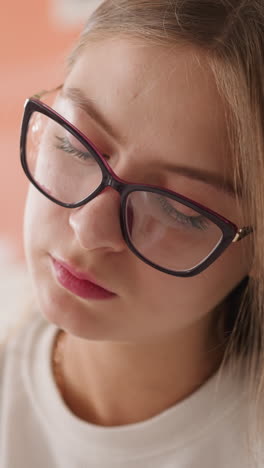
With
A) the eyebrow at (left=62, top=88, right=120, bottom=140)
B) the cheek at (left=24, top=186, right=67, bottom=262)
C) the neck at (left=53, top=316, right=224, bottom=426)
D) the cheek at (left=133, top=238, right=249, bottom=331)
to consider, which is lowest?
the neck at (left=53, top=316, right=224, bottom=426)

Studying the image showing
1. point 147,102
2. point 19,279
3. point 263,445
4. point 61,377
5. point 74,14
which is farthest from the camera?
point 74,14

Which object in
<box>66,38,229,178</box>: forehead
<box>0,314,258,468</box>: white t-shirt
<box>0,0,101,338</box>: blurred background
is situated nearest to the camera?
<box>66,38,229,178</box>: forehead

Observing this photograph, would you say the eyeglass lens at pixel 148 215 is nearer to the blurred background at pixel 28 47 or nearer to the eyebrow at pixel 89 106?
the eyebrow at pixel 89 106

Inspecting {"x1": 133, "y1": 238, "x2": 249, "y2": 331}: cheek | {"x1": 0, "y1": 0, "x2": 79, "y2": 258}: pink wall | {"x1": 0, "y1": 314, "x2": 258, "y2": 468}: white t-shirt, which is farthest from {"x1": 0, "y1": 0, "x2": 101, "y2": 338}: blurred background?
{"x1": 133, "y1": 238, "x2": 249, "y2": 331}: cheek

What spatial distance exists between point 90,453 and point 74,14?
1718 mm

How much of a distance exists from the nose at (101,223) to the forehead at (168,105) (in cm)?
6

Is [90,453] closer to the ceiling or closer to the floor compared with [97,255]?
closer to the floor

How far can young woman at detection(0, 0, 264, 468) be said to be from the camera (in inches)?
27.0

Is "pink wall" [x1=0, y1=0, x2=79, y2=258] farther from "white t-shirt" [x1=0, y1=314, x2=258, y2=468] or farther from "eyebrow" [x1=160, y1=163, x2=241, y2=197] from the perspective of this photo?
"eyebrow" [x1=160, y1=163, x2=241, y2=197]

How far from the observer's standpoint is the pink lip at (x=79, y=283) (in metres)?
0.74

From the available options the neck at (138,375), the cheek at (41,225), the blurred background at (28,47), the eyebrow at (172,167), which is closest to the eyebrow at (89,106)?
the eyebrow at (172,167)

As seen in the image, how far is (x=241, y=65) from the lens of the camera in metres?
0.70

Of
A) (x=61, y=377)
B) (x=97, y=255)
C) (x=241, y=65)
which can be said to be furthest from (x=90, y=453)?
(x=241, y=65)

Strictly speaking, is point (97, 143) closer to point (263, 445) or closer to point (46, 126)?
point (46, 126)
